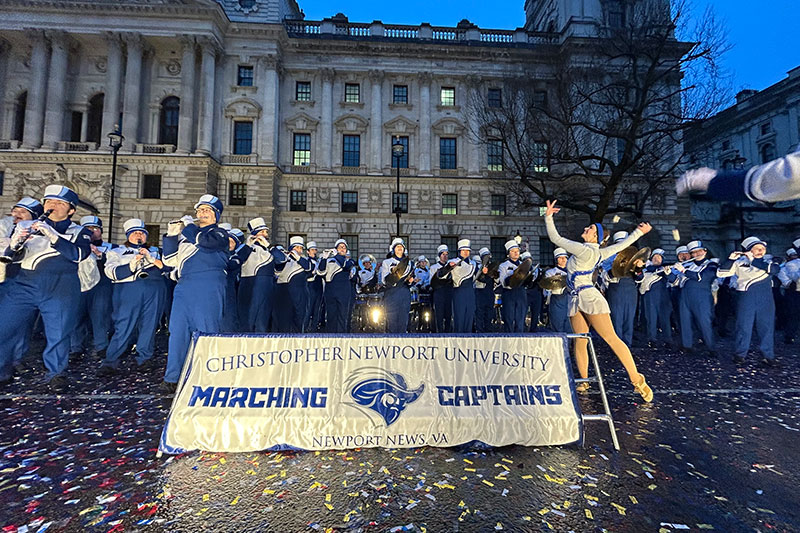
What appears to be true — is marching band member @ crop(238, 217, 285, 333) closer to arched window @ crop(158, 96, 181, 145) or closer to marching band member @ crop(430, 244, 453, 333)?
marching band member @ crop(430, 244, 453, 333)

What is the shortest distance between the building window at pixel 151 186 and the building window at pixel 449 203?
2136 cm

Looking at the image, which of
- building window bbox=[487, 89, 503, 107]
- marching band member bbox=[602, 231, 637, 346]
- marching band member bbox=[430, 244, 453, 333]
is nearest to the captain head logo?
marching band member bbox=[430, 244, 453, 333]

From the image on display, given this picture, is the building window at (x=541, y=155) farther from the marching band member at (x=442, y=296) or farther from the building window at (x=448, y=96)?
the marching band member at (x=442, y=296)

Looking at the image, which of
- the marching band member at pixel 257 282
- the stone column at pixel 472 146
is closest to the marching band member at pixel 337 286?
the marching band member at pixel 257 282

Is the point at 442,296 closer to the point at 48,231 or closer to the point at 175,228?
the point at 175,228

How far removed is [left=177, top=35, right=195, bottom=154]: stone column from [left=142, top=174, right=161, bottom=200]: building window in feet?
8.93

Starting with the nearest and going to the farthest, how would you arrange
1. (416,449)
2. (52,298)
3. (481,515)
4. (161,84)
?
1. (481,515)
2. (416,449)
3. (52,298)
4. (161,84)

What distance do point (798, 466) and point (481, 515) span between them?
108 inches

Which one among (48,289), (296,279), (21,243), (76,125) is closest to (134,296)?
(48,289)

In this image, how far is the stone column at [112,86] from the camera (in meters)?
27.7

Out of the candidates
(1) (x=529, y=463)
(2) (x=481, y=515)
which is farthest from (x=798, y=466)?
(2) (x=481, y=515)

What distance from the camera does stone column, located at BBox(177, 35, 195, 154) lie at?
27922mm

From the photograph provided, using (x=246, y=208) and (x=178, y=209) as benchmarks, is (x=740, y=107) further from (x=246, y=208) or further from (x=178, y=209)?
(x=178, y=209)

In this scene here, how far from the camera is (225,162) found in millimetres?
29391
